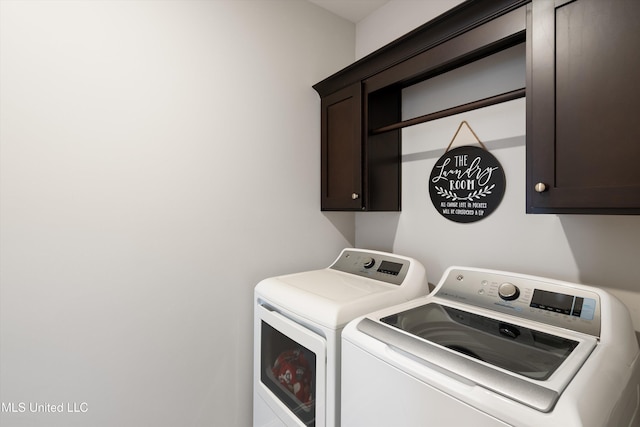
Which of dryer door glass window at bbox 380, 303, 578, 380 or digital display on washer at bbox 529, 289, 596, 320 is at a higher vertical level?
digital display on washer at bbox 529, 289, 596, 320

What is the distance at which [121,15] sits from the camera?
4.38 ft

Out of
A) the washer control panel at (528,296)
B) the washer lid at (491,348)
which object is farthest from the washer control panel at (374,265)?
the washer lid at (491,348)

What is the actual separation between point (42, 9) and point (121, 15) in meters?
0.26

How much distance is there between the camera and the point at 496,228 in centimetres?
145

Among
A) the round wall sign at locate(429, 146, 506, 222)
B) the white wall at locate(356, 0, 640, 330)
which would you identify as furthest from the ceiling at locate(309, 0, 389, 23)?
the round wall sign at locate(429, 146, 506, 222)

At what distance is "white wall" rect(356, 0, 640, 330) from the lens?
1.14 meters

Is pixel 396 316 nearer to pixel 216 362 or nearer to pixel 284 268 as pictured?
pixel 284 268

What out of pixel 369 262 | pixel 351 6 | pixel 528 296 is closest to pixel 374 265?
pixel 369 262

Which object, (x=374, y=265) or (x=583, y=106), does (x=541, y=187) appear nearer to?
(x=583, y=106)

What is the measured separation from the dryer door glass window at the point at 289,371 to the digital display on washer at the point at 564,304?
84 centimetres

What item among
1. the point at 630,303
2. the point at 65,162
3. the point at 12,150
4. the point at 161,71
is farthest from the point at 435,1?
the point at 12,150

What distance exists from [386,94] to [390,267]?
966 millimetres

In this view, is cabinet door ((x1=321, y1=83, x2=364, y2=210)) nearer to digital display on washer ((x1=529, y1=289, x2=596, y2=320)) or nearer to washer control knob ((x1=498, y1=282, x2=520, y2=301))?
washer control knob ((x1=498, y1=282, x2=520, y2=301))

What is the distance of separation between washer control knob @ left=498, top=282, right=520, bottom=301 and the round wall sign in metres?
0.40
